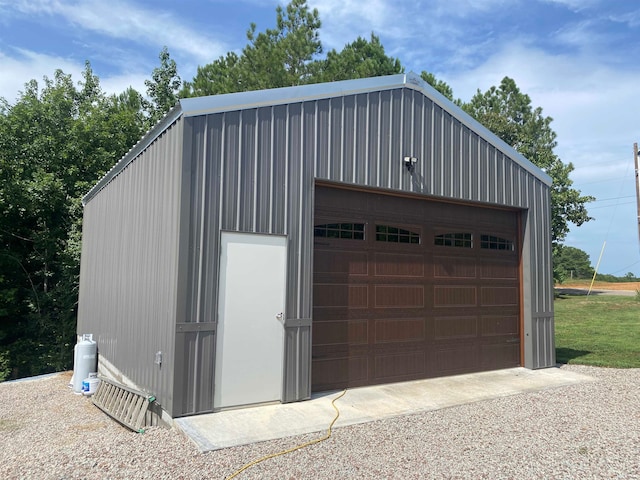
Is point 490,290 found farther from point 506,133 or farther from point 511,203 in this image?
point 506,133

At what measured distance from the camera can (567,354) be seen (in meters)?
9.85

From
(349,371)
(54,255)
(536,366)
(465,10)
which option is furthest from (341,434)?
(54,255)

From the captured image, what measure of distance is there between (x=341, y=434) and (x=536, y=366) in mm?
4959

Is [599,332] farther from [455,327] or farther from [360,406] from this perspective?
[360,406]

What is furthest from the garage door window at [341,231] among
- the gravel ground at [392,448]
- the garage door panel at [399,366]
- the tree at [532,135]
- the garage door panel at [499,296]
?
the tree at [532,135]

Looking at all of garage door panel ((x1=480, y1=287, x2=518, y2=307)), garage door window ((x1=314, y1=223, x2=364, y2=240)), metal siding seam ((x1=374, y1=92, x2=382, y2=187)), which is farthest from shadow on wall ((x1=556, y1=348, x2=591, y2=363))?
metal siding seam ((x1=374, y1=92, x2=382, y2=187))

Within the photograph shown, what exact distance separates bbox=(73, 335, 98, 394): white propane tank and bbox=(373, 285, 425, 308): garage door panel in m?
4.73

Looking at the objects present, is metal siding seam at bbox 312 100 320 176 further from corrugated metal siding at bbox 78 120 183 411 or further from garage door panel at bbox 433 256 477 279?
garage door panel at bbox 433 256 477 279

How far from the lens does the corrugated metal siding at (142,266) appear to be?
514 centimetres

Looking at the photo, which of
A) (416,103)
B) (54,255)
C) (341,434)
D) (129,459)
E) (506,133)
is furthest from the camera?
(506,133)

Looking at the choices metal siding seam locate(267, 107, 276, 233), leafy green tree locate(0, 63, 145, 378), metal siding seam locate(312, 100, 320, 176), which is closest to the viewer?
metal siding seam locate(267, 107, 276, 233)

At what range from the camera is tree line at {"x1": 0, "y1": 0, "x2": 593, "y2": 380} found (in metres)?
12.6

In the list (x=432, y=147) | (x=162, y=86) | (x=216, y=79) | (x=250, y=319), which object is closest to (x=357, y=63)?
(x=216, y=79)

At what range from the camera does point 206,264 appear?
516 cm
